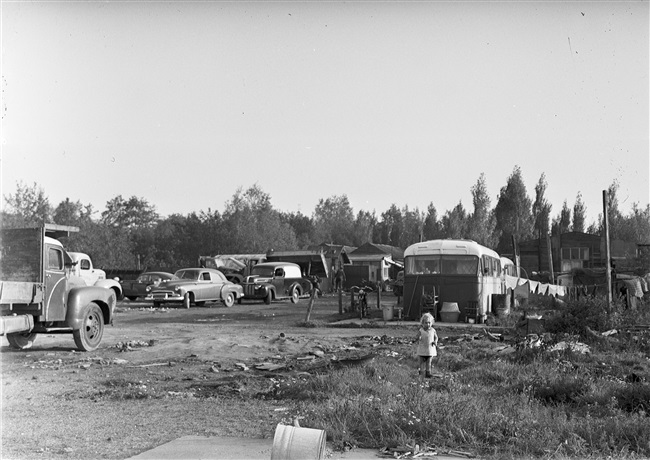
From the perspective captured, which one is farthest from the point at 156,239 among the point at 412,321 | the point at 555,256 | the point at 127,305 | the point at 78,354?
the point at 78,354

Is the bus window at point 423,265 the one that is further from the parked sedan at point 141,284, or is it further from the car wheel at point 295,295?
the parked sedan at point 141,284

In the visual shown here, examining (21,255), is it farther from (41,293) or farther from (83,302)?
(83,302)

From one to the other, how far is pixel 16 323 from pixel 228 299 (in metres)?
18.1

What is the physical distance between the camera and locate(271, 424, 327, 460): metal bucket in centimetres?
513

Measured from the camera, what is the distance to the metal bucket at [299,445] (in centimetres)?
513

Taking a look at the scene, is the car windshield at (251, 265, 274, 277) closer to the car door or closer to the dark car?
the dark car

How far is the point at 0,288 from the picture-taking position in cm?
1135

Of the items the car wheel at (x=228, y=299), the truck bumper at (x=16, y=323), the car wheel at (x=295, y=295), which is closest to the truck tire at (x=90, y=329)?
the truck bumper at (x=16, y=323)

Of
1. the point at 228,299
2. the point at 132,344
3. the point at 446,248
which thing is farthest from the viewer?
the point at 228,299

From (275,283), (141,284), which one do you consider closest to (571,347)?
(275,283)

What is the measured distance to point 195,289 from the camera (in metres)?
28.8

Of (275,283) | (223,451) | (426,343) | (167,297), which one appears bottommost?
(223,451)

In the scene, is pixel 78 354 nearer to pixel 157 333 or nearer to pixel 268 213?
pixel 157 333

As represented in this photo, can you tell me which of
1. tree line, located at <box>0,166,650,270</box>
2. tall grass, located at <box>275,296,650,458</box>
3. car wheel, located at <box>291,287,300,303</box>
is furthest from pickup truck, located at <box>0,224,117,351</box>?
tree line, located at <box>0,166,650,270</box>
